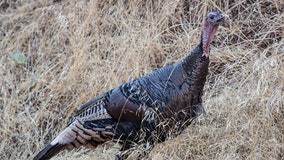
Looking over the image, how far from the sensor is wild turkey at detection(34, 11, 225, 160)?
3549mm

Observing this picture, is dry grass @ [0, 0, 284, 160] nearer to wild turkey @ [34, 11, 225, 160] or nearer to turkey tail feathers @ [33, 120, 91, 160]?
wild turkey @ [34, 11, 225, 160]

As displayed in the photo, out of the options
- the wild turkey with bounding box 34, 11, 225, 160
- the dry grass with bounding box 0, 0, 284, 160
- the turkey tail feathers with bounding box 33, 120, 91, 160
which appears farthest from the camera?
the dry grass with bounding box 0, 0, 284, 160

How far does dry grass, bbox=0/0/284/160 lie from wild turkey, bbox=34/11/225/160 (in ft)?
0.79

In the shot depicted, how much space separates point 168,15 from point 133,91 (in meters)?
1.60

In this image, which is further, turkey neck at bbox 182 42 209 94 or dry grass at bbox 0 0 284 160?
dry grass at bbox 0 0 284 160

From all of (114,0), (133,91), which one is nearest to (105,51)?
(114,0)

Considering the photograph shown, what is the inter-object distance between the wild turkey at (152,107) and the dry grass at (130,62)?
241 millimetres

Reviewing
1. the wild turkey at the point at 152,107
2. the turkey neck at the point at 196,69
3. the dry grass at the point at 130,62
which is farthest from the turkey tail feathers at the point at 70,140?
the turkey neck at the point at 196,69

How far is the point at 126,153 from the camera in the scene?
3.75 meters

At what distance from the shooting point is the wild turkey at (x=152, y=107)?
3549 mm

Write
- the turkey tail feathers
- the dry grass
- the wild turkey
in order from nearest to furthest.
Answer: the wild turkey
the turkey tail feathers
the dry grass

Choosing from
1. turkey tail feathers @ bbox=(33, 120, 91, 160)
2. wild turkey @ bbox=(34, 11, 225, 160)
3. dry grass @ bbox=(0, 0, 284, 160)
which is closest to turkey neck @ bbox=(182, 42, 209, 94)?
wild turkey @ bbox=(34, 11, 225, 160)

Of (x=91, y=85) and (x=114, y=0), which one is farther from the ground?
(x=114, y=0)

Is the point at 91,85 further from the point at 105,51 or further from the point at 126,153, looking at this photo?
the point at 126,153
